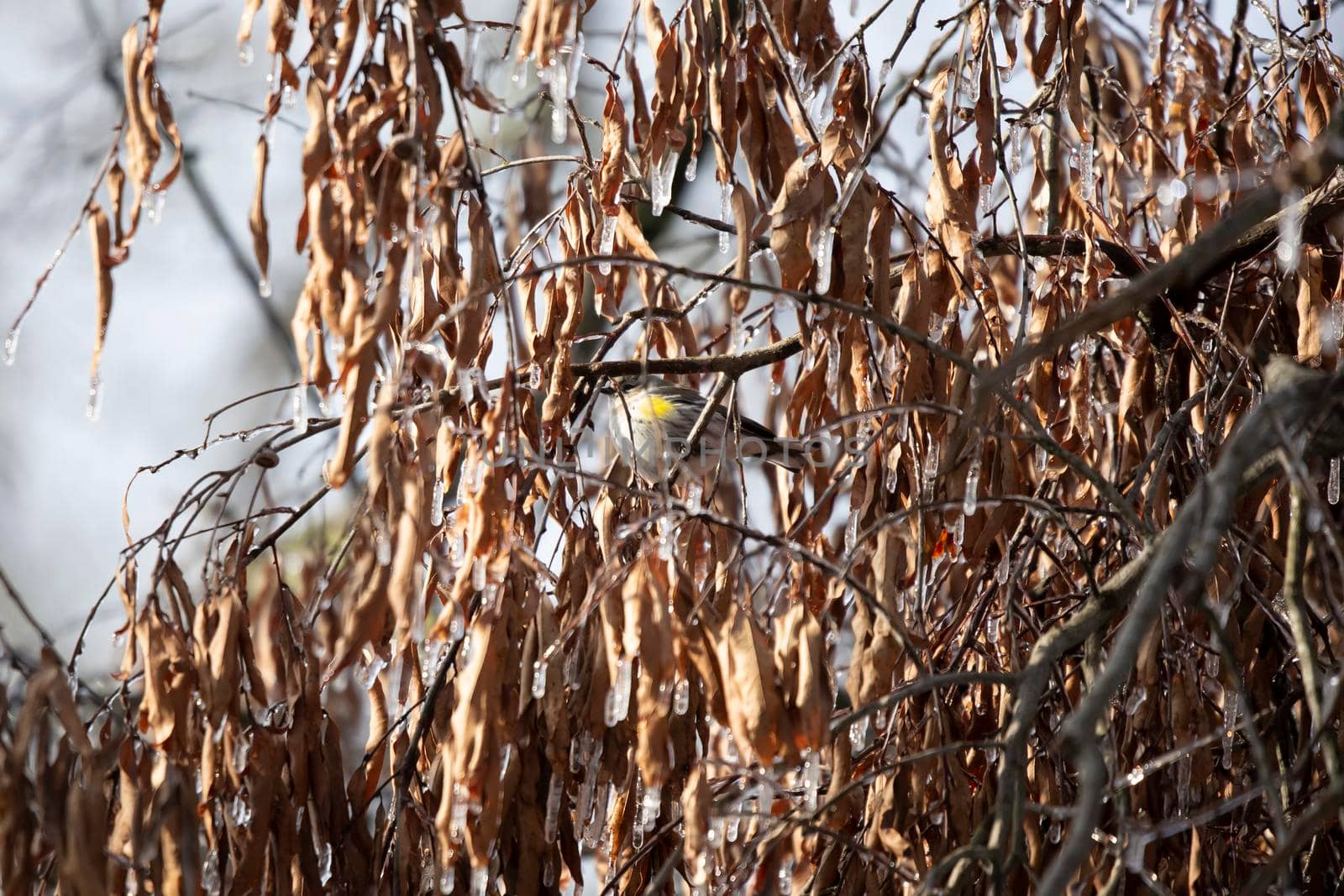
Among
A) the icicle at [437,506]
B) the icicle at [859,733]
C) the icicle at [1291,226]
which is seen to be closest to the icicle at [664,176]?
the icicle at [437,506]

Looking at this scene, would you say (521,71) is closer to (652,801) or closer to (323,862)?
(652,801)

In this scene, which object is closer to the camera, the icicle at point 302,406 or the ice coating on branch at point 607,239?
the icicle at point 302,406

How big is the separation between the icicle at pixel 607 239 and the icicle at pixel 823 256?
1.28 ft

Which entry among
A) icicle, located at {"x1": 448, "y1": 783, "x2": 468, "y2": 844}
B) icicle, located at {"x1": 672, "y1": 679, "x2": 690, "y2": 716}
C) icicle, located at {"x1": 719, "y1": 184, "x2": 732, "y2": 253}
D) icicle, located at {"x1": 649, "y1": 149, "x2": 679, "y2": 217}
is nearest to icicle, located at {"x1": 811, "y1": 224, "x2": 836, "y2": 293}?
icicle, located at {"x1": 719, "y1": 184, "x2": 732, "y2": 253}

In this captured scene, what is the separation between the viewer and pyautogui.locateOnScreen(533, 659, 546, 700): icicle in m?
1.71

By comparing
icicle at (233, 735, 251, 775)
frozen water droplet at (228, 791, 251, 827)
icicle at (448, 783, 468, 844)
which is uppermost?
icicle at (233, 735, 251, 775)

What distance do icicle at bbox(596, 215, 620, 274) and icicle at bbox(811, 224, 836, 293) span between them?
1.28ft

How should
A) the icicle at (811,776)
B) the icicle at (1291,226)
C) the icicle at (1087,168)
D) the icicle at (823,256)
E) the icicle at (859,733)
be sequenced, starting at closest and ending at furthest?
the icicle at (811,776), the icicle at (823,256), the icicle at (859,733), the icicle at (1291,226), the icicle at (1087,168)

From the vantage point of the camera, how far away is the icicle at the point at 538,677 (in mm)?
1712

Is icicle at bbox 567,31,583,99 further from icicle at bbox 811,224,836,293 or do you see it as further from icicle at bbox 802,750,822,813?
icicle at bbox 802,750,822,813

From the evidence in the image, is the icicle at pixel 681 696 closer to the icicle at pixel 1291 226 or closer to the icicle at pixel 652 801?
the icicle at pixel 652 801

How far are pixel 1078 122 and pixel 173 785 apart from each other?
1651mm

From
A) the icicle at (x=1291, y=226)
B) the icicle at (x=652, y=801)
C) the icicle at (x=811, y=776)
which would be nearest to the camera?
the icicle at (x=652, y=801)

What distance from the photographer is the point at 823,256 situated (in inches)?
72.1
